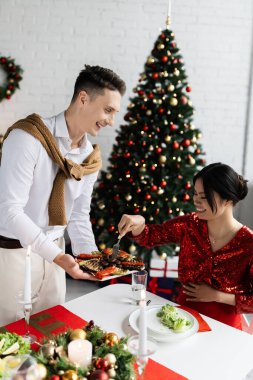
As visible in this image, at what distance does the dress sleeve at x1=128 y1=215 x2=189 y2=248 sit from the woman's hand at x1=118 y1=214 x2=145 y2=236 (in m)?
0.03

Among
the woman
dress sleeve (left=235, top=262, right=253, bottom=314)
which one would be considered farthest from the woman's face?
dress sleeve (left=235, top=262, right=253, bottom=314)

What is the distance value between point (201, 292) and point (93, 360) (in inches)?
32.0

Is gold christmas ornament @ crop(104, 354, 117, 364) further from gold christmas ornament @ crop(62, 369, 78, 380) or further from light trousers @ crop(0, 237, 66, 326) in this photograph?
light trousers @ crop(0, 237, 66, 326)

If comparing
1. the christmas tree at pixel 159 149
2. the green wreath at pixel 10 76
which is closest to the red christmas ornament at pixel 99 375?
the christmas tree at pixel 159 149

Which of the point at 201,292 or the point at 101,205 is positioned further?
the point at 101,205

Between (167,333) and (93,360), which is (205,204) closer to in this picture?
(167,333)

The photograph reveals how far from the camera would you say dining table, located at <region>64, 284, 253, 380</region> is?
1.30 metres

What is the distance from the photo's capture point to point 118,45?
4199 mm

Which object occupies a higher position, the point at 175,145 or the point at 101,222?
the point at 175,145

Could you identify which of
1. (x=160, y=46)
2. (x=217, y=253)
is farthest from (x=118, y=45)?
(x=217, y=253)

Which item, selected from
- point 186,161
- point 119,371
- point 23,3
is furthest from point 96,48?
point 119,371

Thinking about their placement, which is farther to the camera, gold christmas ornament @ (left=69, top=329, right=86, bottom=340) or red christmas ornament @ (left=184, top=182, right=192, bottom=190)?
red christmas ornament @ (left=184, top=182, right=192, bottom=190)

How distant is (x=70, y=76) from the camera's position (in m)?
4.25

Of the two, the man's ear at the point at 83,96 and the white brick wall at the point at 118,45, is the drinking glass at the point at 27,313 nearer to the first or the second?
the man's ear at the point at 83,96
